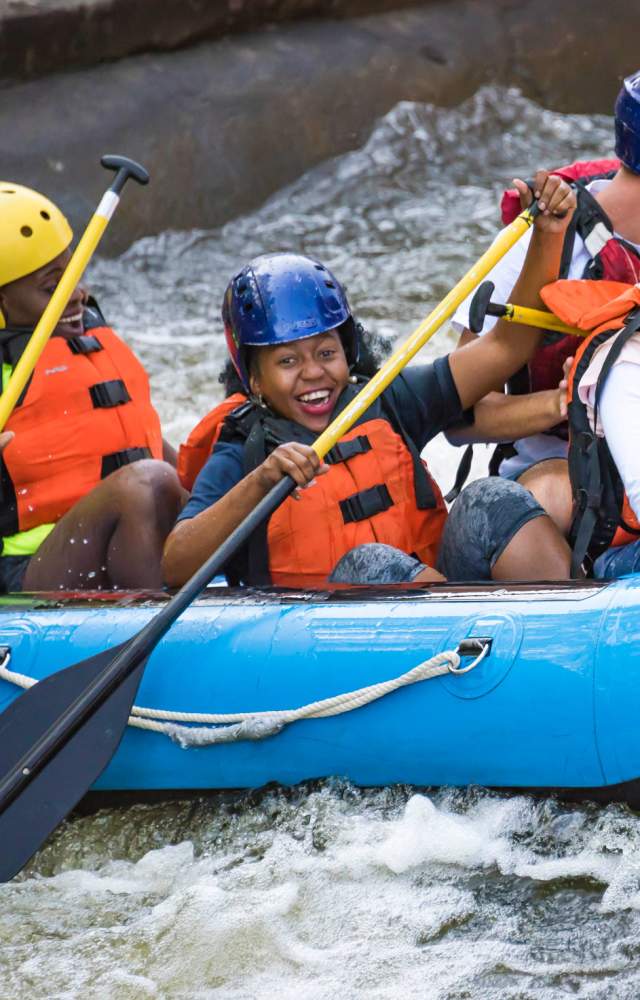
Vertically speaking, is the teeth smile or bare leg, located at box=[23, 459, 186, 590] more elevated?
the teeth smile

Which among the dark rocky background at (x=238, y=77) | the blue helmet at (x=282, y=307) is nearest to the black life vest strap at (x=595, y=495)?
the blue helmet at (x=282, y=307)

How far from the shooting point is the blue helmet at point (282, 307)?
3.54m

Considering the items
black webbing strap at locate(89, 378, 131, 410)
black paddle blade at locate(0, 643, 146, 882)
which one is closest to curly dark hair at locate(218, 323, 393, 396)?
black webbing strap at locate(89, 378, 131, 410)

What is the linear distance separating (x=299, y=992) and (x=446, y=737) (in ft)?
1.76

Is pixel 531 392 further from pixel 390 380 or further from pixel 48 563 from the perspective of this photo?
pixel 48 563

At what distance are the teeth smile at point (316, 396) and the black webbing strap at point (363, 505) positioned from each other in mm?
218

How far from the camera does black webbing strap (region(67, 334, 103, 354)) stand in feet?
13.6

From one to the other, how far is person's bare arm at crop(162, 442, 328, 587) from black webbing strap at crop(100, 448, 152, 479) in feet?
2.05

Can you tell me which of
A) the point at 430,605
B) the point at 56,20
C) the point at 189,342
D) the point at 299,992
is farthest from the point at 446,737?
the point at 56,20

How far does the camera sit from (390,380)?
11.3 feet

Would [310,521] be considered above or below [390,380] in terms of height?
below

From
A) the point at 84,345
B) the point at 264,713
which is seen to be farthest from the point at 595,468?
the point at 84,345

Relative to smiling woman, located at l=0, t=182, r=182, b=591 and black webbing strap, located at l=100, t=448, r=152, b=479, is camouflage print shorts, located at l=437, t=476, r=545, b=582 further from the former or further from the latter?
black webbing strap, located at l=100, t=448, r=152, b=479

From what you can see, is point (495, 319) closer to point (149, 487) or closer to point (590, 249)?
point (590, 249)
